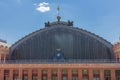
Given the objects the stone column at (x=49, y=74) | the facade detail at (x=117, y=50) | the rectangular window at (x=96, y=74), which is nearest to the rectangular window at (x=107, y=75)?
the rectangular window at (x=96, y=74)

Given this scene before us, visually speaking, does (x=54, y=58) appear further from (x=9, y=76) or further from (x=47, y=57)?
(x=9, y=76)

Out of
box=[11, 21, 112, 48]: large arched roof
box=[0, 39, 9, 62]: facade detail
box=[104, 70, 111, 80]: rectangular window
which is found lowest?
box=[104, 70, 111, 80]: rectangular window

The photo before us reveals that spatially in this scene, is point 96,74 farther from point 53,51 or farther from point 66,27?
point 66,27

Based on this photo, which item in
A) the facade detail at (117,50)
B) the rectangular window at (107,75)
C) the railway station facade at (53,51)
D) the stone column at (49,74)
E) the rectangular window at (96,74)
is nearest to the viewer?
the rectangular window at (107,75)

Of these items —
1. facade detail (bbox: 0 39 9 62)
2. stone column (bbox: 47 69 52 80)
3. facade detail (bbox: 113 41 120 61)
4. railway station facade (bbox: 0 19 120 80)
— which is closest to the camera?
stone column (bbox: 47 69 52 80)

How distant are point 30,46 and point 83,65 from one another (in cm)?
2246

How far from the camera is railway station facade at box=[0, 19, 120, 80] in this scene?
2749 inches

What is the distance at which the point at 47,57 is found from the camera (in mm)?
81875

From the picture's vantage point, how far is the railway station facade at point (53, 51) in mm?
69812

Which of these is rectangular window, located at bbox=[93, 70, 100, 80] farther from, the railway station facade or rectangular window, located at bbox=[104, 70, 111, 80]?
the railway station facade

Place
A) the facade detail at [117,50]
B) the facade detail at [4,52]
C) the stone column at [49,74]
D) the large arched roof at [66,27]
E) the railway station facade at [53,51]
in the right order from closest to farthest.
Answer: the stone column at [49,74] → the railway station facade at [53,51] → the facade detail at [117,50] → the facade detail at [4,52] → the large arched roof at [66,27]

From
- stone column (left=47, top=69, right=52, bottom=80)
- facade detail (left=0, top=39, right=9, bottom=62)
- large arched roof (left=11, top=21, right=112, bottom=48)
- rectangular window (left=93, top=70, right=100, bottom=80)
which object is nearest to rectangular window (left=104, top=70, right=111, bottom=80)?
rectangular window (left=93, top=70, right=100, bottom=80)

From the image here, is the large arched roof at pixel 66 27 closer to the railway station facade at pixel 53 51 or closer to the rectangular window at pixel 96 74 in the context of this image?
the railway station facade at pixel 53 51

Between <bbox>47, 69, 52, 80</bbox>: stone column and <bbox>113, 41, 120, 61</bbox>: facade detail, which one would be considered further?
<bbox>113, 41, 120, 61</bbox>: facade detail
